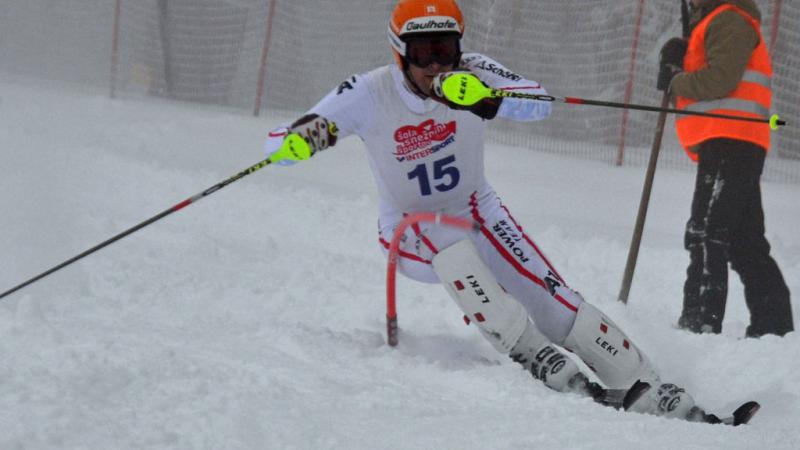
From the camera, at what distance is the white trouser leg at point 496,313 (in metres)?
4.00

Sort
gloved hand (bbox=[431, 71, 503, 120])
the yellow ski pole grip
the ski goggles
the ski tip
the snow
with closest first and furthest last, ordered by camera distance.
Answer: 1. the snow
2. the ski tip
3. the yellow ski pole grip
4. gloved hand (bbox=[431, 71, 503, 120])
5. the ski goggles

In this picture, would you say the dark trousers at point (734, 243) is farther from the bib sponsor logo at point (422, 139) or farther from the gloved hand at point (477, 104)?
the gloved hand at point (477, 104)

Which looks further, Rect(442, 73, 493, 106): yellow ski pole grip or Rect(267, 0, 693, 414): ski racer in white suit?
Rect(267, 0, 693, 414): ski racer in white suit

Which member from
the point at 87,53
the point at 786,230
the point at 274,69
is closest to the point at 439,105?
the point at 786,230

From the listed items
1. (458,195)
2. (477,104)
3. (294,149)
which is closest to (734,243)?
(458,195)

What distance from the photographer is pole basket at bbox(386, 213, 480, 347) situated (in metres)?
4.25

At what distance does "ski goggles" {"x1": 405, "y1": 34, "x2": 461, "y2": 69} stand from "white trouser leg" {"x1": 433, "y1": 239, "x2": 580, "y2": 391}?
2.83 ft

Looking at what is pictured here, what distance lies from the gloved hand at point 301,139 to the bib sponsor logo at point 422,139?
12.7 inches

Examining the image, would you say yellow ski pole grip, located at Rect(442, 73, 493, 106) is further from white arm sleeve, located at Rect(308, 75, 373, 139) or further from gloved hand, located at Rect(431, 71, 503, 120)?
white arm sleeve, located at Rect(308, 75, 373, 139)

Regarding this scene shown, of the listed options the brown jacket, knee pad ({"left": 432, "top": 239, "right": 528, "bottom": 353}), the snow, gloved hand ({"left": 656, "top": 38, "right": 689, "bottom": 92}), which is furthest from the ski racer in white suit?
gloved hand ({"left": 656, "top": 38, "right": 689, "bottom": 92})

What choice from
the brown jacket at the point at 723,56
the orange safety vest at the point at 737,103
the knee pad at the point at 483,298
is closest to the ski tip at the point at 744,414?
the knee pad at the point at 483,298

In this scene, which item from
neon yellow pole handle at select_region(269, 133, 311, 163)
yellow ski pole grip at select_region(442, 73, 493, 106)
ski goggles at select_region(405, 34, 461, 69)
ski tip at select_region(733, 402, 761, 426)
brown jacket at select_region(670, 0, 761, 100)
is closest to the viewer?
ski tip at select_region(733, 402, 761, 426)

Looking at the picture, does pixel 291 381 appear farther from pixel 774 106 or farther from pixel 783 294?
pixel 774 106

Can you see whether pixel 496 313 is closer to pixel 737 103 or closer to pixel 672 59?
pixel 737 103
